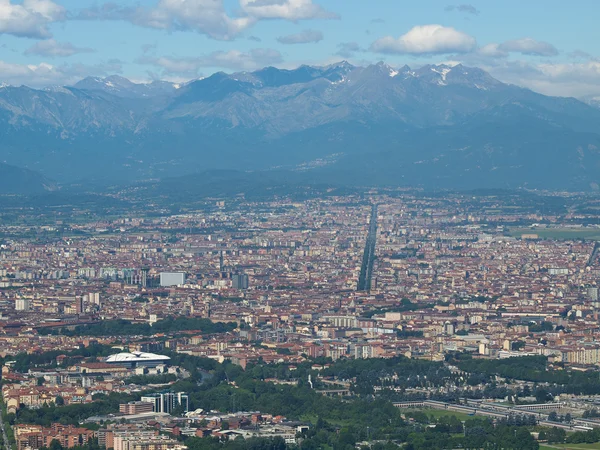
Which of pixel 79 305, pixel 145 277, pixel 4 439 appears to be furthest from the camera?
pixel 145 277

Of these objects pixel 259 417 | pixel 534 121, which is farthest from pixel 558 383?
pixel 534 121

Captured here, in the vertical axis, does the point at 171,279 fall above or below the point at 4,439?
above

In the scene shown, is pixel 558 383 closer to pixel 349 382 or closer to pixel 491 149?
pixel 349 382

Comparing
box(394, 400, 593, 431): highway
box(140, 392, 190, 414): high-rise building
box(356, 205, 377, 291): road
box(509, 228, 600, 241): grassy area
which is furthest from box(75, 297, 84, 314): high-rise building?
box(509, 228, 600, 241): grassy area

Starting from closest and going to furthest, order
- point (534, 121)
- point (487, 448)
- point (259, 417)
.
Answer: point (487, 448) → point (259, 417) → point (534, 121)

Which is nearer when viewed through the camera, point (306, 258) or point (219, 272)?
point (219, 272)

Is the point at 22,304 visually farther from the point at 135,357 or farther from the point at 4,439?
the point at 4,439

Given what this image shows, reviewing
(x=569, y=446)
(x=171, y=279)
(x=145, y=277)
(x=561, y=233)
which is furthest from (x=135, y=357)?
(x=561, y=233)

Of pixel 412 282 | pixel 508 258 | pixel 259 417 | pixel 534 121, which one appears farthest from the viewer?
pixel 534 121
